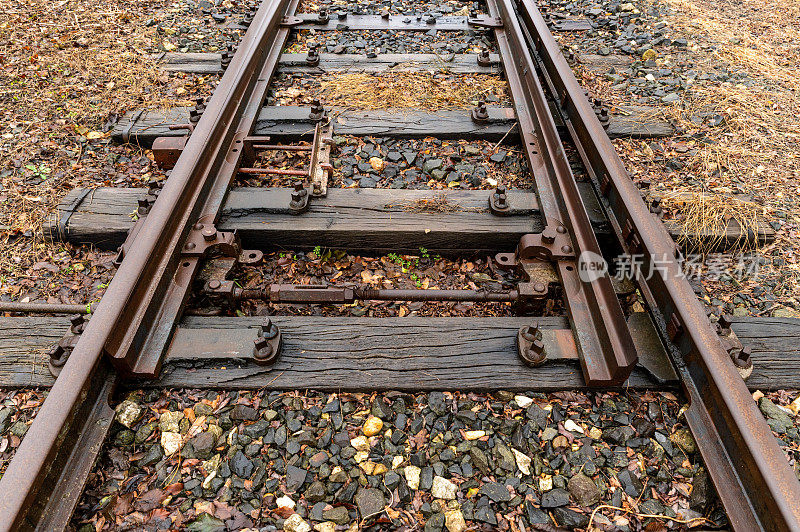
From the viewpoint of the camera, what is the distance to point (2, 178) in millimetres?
3215

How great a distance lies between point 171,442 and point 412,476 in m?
0.88

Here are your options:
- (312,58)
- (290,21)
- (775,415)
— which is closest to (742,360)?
(775,415)

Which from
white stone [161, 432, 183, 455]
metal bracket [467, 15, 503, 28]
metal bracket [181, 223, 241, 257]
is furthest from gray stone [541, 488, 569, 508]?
metal bracket [467, 15, 503, 28]

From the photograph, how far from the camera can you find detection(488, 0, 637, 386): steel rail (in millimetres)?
2027

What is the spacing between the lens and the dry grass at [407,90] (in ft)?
12.5

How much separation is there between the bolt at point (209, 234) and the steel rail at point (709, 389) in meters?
2.01

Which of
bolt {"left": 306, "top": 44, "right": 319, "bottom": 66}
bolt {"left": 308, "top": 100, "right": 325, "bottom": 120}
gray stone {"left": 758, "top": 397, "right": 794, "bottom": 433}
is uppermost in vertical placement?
bolt {"left": 306, "top": 44, "right": 319, "bottom": 66}

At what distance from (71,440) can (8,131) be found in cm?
286

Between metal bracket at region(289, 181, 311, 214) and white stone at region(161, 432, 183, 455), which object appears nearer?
white stone at region(161, 432, 183, 455)

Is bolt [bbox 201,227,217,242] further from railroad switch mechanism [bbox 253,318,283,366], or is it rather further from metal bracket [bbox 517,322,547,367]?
metal bracket [bbox 517,322,547,367]

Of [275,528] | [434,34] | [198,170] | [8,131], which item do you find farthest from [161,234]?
[434,34]

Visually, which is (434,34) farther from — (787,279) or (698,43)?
(787,279)

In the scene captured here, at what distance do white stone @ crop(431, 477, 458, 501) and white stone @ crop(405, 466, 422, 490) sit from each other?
0.19 ft

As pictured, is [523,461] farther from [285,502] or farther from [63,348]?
[63,348]
